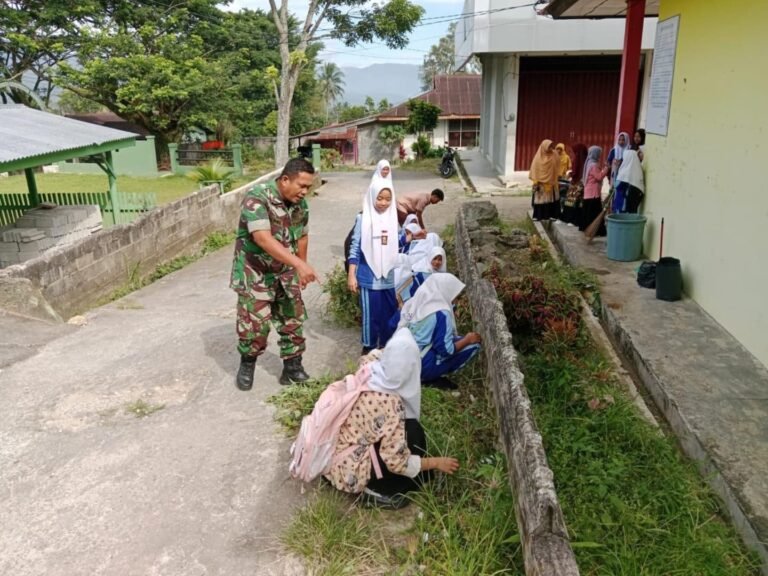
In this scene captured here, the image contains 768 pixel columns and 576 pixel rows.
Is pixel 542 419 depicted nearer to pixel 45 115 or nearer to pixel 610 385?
pixel 610 385

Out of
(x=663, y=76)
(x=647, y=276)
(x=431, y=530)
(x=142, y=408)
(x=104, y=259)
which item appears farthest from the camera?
(x=104, y=259)

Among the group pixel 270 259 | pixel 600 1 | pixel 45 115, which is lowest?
pixel 270 259

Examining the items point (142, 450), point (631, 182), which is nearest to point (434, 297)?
point (142, 450)

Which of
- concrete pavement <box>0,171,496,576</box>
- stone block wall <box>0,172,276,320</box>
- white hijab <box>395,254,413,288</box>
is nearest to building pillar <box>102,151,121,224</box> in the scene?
stone block wall <box>0,172,276,320</box>

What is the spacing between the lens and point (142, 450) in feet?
11.6

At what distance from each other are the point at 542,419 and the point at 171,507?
2.25m

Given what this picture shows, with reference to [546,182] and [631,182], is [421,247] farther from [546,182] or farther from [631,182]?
[546,182]

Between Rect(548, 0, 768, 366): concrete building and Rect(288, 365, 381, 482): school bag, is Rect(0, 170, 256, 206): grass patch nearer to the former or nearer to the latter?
Rect(548, 0, 768, 366): concrete building

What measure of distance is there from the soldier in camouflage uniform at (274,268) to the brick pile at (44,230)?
5339mm

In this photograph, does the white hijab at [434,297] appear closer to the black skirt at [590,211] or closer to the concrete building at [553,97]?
the black skirt at [590,211]

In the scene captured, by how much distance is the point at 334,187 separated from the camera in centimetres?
1803

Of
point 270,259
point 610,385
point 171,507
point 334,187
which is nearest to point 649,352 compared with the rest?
point 610,385

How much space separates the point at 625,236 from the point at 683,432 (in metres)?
3.74

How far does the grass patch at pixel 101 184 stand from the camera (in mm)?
18734
